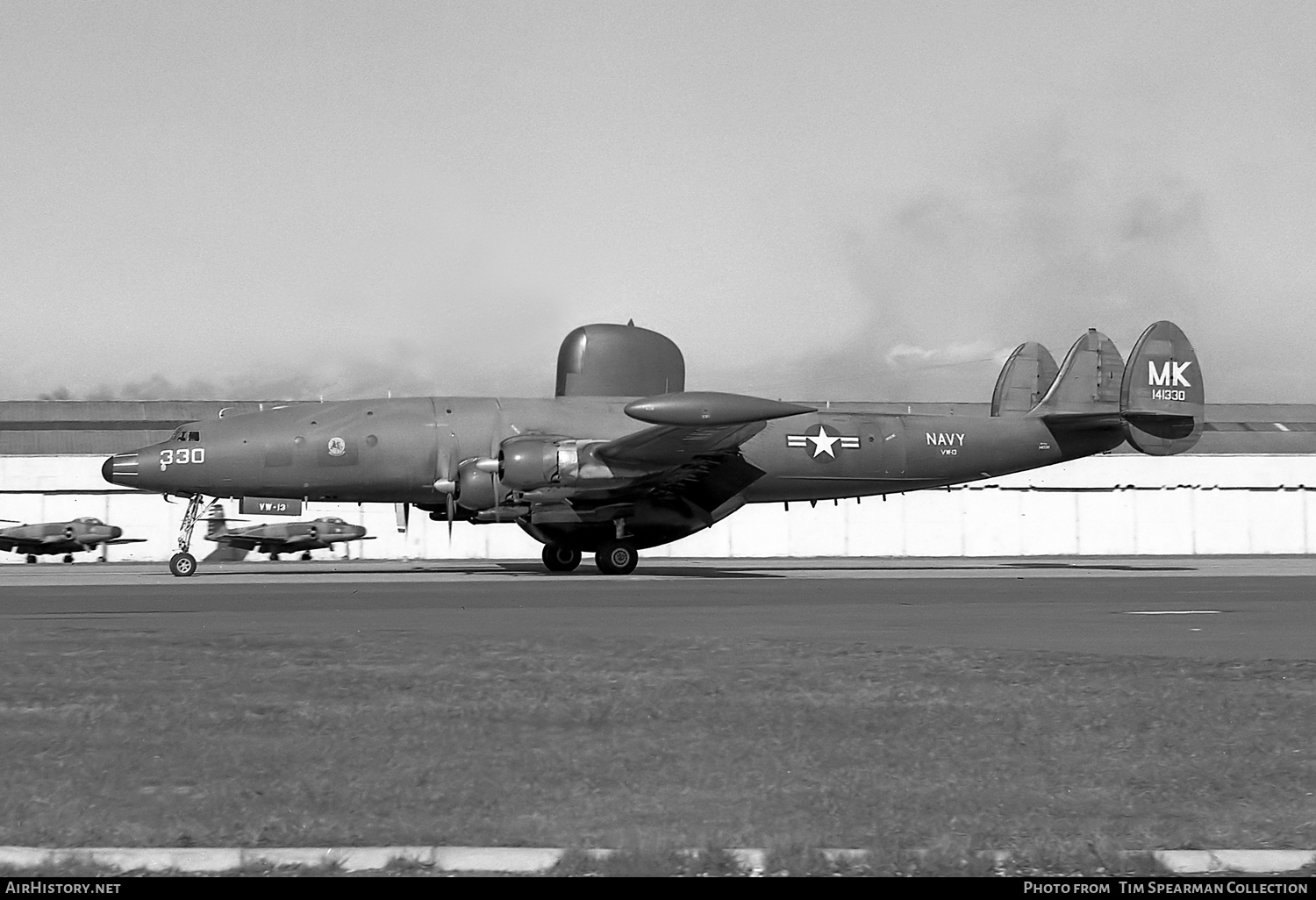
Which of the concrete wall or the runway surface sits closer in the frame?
the runway surface

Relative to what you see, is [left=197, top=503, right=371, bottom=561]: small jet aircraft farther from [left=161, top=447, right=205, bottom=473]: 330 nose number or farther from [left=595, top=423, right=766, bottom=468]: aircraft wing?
A: [left=595, top=423, right=766, bottom=468]: aircraft wing

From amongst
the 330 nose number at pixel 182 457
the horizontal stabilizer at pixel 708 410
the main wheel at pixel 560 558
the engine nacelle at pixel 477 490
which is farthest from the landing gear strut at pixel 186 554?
the horizontal stabilizer at pixel 708 410

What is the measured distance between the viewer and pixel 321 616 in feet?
63.0

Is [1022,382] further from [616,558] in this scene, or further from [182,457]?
[182,457]

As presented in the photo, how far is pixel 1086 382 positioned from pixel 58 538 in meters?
34.1

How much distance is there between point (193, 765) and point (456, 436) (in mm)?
25332

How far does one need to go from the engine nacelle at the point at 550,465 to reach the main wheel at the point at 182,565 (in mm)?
7992

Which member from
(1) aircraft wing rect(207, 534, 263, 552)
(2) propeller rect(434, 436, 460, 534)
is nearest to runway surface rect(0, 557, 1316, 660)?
(2) propeller rect(434, 436, 460, 534)

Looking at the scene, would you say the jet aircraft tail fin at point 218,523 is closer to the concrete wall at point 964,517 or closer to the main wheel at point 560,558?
the concrete wall at point 964,517

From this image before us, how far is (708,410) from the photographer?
29656 millimetres

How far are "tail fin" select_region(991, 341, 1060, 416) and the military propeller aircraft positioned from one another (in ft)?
7.17

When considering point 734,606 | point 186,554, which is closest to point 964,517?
point 186,554

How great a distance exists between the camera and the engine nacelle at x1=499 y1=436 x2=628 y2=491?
31.6 metres

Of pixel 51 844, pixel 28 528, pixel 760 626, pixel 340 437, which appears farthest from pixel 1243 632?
pixel 28 528
